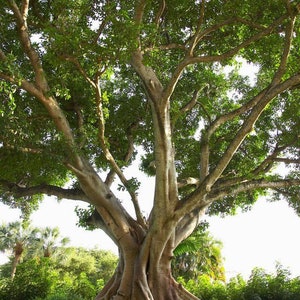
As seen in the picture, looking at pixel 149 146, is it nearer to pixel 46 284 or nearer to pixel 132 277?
pixel 132 277

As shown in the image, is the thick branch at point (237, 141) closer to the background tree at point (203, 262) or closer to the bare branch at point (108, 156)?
the bare branch at point (108, 156)

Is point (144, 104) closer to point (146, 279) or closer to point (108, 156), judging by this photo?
point (108, 156)

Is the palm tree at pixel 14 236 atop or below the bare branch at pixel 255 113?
atop

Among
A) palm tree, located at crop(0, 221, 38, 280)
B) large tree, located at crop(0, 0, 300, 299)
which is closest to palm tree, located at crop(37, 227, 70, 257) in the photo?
palm tree, located at crop(0, 221, 38, 280)

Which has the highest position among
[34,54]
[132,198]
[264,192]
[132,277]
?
[34,54]

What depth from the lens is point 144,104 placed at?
10.7m

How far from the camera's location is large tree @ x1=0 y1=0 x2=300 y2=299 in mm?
6988

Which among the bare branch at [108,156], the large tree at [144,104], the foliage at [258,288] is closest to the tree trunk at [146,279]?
the large tree at [144,104]

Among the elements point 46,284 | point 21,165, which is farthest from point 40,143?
point 46,284

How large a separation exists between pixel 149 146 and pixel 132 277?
484 cm

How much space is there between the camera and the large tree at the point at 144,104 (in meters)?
6.99

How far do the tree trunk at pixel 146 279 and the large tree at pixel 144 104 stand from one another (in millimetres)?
27

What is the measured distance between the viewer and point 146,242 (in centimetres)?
816

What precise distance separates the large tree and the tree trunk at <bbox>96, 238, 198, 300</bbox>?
1.1 inches
